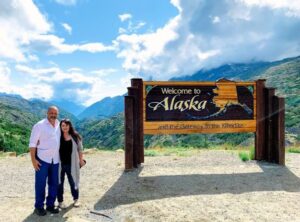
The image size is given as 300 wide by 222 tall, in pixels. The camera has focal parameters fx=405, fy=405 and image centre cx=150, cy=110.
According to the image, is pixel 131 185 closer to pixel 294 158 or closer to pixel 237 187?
pixel 237 187

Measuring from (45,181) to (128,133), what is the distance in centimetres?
411

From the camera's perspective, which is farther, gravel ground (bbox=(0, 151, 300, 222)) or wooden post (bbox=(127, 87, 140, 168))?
wooden post (bbox=(127, 87, 140, 168))

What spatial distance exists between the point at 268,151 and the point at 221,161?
1.49m

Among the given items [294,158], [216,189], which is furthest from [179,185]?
[294,158]

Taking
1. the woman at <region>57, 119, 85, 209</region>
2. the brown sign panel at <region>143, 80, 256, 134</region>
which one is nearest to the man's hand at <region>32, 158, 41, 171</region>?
the woman at <region>57, 119, 85, 209</region>

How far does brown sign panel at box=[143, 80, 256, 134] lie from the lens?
483 inches

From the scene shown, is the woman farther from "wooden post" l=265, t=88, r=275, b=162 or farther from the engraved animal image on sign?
"wooden post" l=265, t=88, r=275, b=162

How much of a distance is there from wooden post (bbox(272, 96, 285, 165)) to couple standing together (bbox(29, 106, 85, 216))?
661 centimetres

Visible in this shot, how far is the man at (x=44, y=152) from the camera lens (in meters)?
7.53

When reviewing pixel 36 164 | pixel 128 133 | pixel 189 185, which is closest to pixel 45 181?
pixel 36 164

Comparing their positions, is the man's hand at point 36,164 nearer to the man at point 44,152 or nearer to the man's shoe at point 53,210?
the man at point 44,152

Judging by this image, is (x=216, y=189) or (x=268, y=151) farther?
(x=268, y=151)

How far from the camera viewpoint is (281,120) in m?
12.3

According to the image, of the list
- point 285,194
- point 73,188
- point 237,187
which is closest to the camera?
point 73,188
